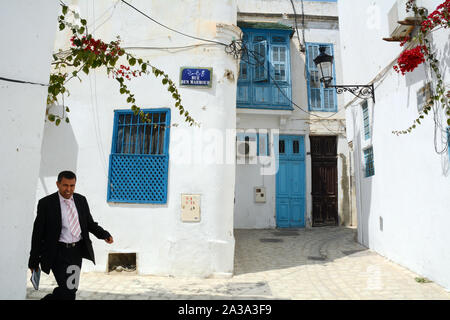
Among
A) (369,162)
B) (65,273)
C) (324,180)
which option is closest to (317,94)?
(324,180)

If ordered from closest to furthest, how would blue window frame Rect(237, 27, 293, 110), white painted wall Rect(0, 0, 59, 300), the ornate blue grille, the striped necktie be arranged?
white painted wall Rect(0, 0, 59, 300) → the striped necktie → the ornate blue grille → blue window frame Rect(237, 27, 293, 110)

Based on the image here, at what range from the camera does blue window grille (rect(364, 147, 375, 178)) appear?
308 inches

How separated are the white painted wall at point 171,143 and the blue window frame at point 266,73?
5378 mm

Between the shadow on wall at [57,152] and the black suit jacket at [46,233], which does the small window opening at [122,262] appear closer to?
the shadow on wall at [57,152]

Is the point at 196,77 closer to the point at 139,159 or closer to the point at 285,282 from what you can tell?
the point at 139,159

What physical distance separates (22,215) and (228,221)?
419cm

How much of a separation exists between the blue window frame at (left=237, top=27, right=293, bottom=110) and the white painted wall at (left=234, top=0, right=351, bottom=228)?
0.41 metres

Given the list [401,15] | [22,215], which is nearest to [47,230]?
[22,215]

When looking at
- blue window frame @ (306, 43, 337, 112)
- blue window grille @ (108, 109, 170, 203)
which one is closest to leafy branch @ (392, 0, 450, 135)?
blue window grille @ (108, 109, 170, 203)

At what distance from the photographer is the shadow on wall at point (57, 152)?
605 cm

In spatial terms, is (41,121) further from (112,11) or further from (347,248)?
(347,248)

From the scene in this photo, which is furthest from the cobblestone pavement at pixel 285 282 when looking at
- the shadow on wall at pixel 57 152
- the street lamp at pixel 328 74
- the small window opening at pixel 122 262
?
the street lamp at pixel 328 74

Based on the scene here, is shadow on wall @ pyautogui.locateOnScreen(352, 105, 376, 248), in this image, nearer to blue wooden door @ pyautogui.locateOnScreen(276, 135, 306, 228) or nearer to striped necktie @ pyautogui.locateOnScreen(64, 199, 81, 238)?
blue wooden door @ pyautogui.locateOnScreen(276, 135, 306, 228)
